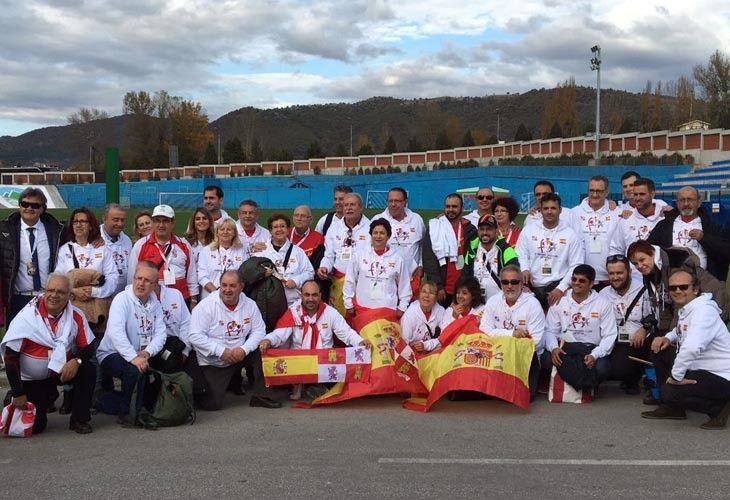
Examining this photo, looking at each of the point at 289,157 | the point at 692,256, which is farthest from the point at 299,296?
the point at 289,157

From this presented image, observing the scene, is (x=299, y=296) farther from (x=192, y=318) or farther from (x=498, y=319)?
(x=498, y=319)

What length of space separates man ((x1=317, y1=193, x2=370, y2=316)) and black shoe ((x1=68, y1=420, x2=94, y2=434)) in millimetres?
3019

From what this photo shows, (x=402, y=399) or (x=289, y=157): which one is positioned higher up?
(x=289, y=157)

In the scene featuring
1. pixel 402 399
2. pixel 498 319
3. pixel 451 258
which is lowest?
pixel 402 399

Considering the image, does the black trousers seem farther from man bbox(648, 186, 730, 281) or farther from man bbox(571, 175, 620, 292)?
man bbox(571, 175, 620, 292)

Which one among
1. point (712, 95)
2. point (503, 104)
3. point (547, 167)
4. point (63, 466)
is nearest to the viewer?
point (63, 466)

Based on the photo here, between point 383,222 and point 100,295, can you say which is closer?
point 100,295

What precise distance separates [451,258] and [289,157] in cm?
7828

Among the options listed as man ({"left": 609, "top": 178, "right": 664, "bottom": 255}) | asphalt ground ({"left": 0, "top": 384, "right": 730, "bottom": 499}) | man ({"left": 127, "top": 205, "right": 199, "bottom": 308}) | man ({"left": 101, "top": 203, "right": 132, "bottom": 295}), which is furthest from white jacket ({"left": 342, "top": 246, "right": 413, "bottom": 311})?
man ({"left": 609, "top": 178, "right": 664, "bottom": 255})

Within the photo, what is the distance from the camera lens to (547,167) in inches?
2028

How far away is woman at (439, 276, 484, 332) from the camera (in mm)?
7582

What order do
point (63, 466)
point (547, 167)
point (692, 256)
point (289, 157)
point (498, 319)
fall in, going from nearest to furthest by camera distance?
point (63, 466) → point (692, 256) → point (498, 319) → point (547, 167) → point (289, 157)

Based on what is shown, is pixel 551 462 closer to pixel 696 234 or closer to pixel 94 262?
pixel 696 234

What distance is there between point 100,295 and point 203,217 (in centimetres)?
134
